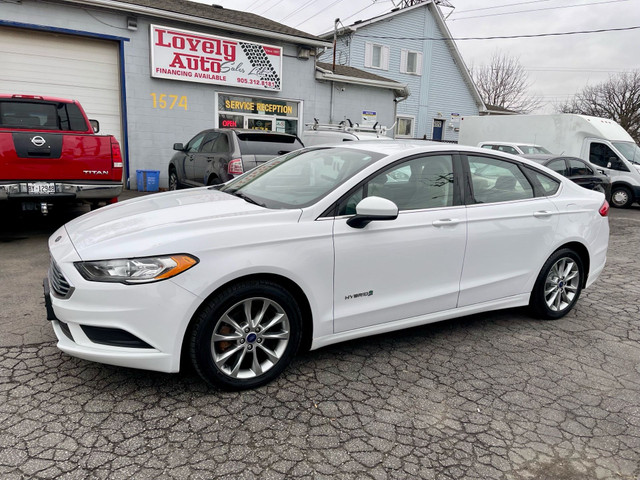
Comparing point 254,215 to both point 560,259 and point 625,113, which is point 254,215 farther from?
point 625,113

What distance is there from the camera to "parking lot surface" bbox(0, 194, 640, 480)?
2375mm

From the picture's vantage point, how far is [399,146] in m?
3.79

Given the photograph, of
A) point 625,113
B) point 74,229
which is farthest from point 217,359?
point 625,113

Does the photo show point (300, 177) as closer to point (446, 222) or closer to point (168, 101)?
point (446, 222)

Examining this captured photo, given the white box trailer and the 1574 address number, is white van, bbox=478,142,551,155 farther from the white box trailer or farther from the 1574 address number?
the 1574 address number

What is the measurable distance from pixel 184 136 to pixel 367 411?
11743 millimetres

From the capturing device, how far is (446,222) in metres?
3.59

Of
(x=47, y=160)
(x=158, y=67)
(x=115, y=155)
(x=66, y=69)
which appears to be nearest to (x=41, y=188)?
(x=47, y=160)

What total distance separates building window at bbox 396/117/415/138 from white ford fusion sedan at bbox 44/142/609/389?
2184cm

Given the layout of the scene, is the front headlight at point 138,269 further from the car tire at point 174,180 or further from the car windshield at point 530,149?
the car windshield at point 530,149

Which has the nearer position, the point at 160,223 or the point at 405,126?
the point at 160,223

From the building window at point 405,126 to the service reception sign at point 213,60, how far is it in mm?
12545

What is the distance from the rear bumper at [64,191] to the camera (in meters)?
5.90

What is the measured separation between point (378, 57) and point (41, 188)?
72.7ft
